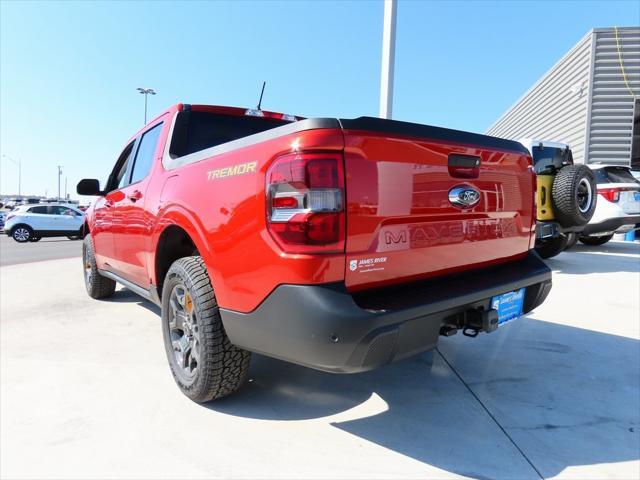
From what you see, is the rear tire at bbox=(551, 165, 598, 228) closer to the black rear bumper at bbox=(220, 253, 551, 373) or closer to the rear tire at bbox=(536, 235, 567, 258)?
the rear tire at bbox=(536, 235, 567, 258)

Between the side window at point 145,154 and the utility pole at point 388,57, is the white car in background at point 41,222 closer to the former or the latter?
the utility pole at point 388,57

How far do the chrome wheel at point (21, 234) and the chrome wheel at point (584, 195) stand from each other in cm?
2005

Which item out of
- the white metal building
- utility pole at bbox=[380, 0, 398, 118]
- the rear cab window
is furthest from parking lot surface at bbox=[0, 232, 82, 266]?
the white metal building

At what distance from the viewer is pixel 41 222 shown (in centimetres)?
1789

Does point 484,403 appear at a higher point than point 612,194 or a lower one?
lower

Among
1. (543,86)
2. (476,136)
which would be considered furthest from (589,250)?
(543,86)

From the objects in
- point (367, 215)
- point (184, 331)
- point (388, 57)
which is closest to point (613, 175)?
point (388, 57)

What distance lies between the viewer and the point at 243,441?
2.04m

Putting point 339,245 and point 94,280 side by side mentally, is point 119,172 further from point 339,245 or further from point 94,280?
point 339,245

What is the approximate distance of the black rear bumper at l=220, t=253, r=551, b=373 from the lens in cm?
162

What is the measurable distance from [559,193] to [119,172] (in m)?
5.93

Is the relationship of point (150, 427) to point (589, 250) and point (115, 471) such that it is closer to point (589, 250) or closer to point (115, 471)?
point (115, 471)

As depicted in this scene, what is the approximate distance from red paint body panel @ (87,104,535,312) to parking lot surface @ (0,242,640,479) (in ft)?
2.41

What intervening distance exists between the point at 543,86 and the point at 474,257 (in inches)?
1111
